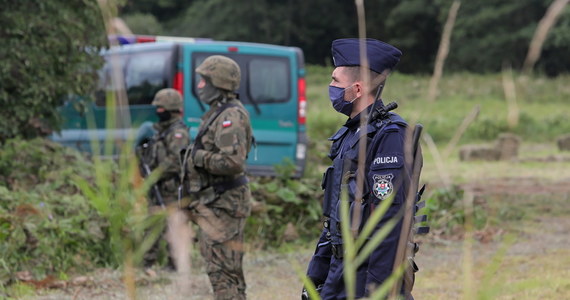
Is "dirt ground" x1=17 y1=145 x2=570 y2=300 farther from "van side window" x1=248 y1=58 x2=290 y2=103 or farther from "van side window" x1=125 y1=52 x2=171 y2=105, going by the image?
"van side window" x1=125 y1=52 x2=171 y2=105

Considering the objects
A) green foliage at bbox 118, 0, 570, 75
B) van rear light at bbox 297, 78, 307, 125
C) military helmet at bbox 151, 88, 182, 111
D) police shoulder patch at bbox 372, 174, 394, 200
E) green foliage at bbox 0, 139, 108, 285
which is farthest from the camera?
green foliage at bbox 118, 0, 570, 75

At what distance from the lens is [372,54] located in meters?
3.72

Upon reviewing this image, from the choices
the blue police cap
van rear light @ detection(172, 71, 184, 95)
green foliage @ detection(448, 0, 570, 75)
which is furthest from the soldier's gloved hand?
green foliage @ detection(448, 0, 570, 75)

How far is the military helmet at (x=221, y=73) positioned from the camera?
6309mm

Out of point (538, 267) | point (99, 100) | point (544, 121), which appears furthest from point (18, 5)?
point (544, 121)

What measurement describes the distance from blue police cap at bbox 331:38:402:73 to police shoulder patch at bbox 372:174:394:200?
0.44 m

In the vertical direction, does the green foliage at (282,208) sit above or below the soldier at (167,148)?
below

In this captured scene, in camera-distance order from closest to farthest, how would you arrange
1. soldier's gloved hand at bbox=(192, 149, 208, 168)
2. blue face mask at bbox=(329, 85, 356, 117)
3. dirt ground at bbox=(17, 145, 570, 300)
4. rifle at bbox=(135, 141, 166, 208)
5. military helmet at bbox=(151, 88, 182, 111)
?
1. blue face mask at bbox=(329, 85, 356, 117)
2. soldier's gloved hand at bbox=(192, 149, 208, 168)
3. dirt ground at bbox=(17, 145, 570, 300)
4. rifle at bbox=(135, 141, 166, 208)
5. military helmet at bbox=(151, 88, 182, 111)

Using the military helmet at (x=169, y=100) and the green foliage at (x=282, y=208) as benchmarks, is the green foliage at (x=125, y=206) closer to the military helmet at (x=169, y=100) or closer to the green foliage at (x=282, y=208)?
the military helmet at (x=169, y=100)

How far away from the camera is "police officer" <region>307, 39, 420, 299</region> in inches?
138

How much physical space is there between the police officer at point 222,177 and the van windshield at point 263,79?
6.02m

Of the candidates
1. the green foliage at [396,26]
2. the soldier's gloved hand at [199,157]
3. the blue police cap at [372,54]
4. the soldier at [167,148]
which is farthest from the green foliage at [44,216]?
the green foliage at [396,26]

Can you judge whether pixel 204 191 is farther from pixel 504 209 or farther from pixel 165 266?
pixel 504 209

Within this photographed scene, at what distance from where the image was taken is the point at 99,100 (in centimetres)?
1113
